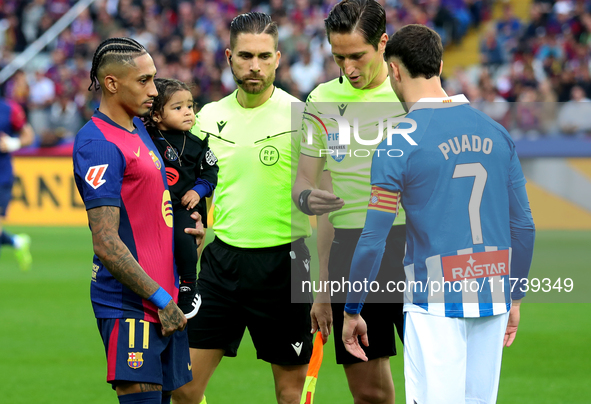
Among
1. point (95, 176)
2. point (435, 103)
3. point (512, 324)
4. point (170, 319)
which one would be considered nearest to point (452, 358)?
point (512, 324)

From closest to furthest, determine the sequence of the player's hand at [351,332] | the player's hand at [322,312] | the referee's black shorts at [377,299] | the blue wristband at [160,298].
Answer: the blue wristband at [160,298] < the player's hand at [351,332] < the player's hand at [322,312] < the referee's black shorts at [377,299]

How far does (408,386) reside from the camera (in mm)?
3197

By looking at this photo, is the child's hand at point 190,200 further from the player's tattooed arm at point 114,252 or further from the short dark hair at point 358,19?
the short dark hair at point 358,19

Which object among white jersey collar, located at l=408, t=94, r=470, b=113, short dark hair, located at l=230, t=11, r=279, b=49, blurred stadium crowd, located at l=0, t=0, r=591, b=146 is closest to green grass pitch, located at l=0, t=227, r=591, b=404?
short dark hair, located at l=230, t=11, r=279, b=49

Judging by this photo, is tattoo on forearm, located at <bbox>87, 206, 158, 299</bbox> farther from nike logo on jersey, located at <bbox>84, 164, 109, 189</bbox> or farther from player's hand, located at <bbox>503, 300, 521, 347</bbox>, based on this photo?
player's hand, located at <bbox>503, 300, 521, 347</bbox>

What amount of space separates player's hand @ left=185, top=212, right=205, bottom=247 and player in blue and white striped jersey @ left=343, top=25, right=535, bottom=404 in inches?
37.2

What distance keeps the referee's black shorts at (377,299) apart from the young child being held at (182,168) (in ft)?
2.72

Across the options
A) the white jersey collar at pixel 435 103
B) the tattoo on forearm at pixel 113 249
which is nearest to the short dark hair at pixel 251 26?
the white jersey collar at pixel 435 103

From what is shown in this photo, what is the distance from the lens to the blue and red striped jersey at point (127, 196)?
3.16 m

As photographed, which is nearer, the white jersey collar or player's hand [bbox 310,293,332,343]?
the white jersey collar

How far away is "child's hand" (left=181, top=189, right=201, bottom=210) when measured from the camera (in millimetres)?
3822

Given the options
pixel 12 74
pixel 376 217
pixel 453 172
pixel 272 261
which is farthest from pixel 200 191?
pixel 12 74

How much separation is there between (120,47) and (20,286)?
800cm

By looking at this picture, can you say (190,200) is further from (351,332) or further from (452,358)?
(452,358)
